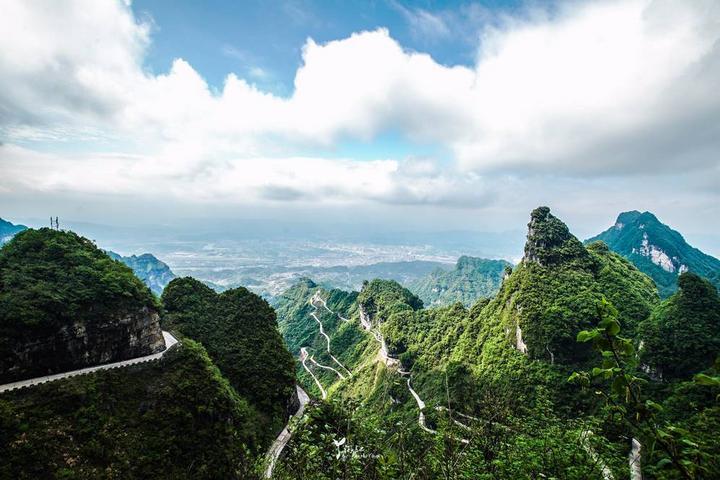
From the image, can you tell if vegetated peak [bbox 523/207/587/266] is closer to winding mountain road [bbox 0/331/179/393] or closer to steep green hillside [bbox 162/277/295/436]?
steep green hillside [bbox 162/277/295/436]

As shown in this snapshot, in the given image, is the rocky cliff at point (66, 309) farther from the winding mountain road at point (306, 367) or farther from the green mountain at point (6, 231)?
the green mountain at point (6, 231)

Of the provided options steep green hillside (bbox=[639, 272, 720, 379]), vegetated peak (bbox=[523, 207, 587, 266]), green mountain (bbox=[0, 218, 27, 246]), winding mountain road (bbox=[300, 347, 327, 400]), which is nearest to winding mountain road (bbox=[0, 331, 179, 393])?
winding mountain road (bbox=[300, 347, 327, 400])

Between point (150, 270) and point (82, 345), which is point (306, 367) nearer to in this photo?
point (82, 345)

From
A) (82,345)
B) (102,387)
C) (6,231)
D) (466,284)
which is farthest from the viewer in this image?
(466,284)

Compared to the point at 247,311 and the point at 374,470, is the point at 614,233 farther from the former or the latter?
the point at 374,470

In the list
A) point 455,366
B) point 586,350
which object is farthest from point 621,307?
point 455,366

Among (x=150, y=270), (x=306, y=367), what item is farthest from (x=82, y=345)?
(x=150, y=270)
